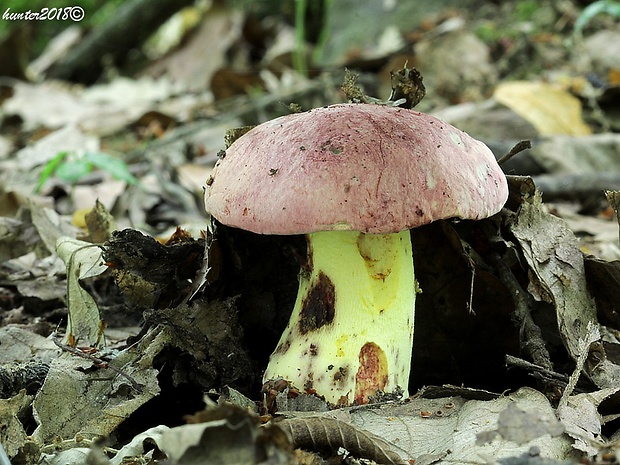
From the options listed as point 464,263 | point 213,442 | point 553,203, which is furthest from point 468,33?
point 213,442

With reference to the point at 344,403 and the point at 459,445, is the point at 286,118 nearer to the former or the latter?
the point at 344,403

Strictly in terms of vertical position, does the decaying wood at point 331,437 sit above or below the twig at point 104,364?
below

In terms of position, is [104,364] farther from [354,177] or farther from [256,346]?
[354,177]

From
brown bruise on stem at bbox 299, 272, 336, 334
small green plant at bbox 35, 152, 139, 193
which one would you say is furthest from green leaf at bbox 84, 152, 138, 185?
brown bruise on stem at bbox 299, 272, 336, 334

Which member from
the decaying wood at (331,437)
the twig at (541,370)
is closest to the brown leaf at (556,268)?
the twig at (541,370)

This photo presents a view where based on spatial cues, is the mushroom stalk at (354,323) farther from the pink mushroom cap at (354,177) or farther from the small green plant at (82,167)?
the small green plant at (82,167)

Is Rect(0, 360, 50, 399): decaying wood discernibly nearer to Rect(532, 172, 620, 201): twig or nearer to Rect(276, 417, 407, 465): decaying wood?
Rect(276, 417, 407, 465): decaying wood

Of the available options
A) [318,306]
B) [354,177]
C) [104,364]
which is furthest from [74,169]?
[354,177]

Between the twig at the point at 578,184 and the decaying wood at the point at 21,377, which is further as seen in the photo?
the twig at the point at 578,184
